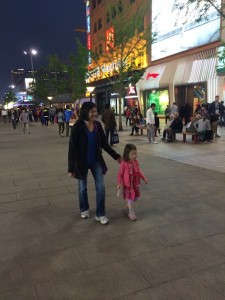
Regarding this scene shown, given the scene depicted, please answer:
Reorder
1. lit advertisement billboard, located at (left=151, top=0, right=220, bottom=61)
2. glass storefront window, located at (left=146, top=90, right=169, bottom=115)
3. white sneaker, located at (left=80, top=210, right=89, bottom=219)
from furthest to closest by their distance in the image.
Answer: glass storefront window, located at (left=146, top=90, right=169, bottom=115), lit advertisement billboard, located at (left=151, top=0, right=220, bottom=61), white sneaker, located at (left=80, top=210, right=89, bottom=219)

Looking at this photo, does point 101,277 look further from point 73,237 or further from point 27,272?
point 73,237

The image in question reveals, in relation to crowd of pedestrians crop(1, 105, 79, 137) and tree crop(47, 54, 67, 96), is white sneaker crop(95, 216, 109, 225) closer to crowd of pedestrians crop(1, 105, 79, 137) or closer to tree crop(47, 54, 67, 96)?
crowd of pedestrians crop(1, 105, 79, 137)

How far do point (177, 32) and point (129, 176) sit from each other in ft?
78.3

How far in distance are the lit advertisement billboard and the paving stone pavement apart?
17.0m

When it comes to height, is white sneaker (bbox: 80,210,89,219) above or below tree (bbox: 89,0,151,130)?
below

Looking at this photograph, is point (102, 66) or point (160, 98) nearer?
point (160, 98)

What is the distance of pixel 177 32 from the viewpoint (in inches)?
1016

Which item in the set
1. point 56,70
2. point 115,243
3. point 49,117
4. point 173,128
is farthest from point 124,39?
point 56,70

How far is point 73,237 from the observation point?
423 centimetres

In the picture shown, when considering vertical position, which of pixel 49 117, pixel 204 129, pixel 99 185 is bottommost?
pixel 99 185

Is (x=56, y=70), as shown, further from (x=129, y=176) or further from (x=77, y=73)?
(x=129, y=176)

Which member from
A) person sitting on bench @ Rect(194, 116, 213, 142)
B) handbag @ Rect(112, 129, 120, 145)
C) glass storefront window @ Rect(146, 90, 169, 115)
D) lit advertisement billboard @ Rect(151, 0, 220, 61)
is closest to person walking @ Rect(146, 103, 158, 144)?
person sitting on bench @ Rect(194, 116, 213, 142)

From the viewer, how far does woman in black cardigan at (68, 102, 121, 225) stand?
14.8 feet

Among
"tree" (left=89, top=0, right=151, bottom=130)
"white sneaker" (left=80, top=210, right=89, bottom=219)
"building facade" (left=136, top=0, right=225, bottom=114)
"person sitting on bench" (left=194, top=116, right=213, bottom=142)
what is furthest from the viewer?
"building facade" (left=136, top=0, right=225, bottom=114)
